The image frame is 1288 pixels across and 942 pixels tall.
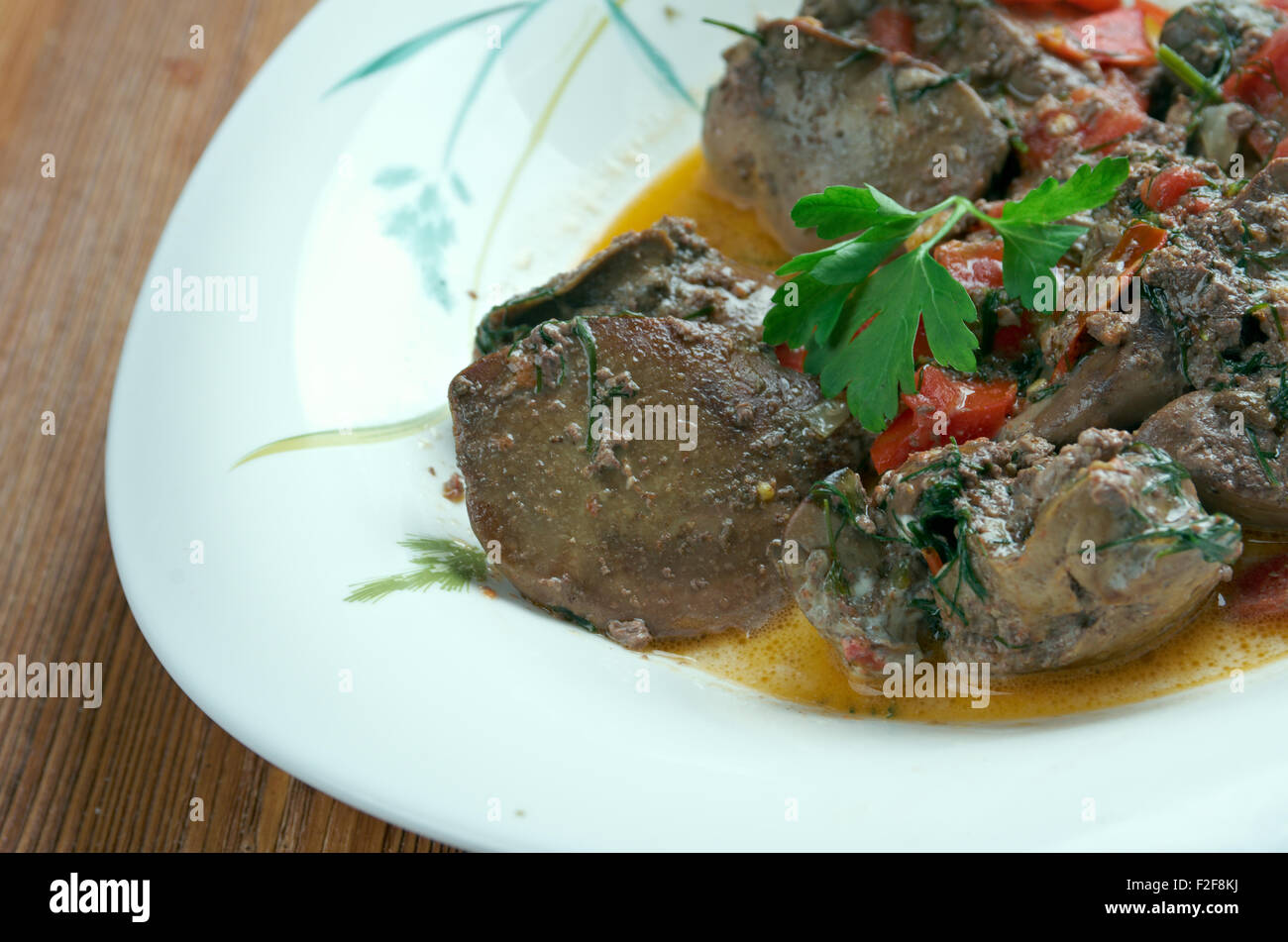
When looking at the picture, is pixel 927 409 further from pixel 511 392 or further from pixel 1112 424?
pixel 511 392

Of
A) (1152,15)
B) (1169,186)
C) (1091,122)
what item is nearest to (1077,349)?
(1169,186)

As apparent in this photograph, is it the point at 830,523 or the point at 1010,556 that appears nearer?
the point at 1010,556

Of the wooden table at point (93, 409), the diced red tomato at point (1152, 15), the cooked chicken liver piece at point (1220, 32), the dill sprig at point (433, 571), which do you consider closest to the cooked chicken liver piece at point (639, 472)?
the dill sprig at point (433, 571)

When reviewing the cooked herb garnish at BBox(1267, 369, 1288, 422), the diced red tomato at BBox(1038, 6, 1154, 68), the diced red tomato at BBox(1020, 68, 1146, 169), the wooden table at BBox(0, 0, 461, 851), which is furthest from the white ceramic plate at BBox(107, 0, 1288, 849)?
the diced red tomato at BBox(1038, 6, 1154, 68)

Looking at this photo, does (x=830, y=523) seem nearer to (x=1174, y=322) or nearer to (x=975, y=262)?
(x=975, y=262)

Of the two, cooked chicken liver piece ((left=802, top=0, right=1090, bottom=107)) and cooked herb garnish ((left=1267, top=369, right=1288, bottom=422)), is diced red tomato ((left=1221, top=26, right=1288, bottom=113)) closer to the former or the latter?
cooked chicken liver piece ((left=802, top=0, right=1090, bottom=107))
